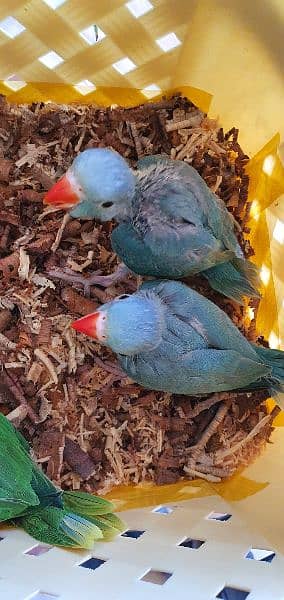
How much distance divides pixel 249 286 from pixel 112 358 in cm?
29

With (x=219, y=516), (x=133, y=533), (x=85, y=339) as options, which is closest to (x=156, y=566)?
(x=133, y=533)

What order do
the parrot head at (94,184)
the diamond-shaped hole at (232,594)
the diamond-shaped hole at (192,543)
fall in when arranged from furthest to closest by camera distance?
1. the parrot head at (94,184)
2. the diamond-shaped hole at (192,543)
3. the diamond-shaped hole at (232,594)

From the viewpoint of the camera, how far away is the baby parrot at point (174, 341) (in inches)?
39.8

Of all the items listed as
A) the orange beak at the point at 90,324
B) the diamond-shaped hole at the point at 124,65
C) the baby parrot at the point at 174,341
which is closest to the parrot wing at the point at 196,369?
the baby parrot at the point at 174,341

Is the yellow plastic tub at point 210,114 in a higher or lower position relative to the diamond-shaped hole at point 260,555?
higher

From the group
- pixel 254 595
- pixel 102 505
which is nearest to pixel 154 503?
pixel 102 505

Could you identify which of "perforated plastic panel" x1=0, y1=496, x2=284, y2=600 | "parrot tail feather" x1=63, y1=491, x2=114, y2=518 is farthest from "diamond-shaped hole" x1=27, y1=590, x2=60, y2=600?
"parrot tail feather" x1=63, y1=491, x2=114, y2=518

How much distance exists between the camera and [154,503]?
1136 millimetres

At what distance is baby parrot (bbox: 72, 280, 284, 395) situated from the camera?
1.01 metres

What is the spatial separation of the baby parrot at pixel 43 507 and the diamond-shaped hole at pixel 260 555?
0.65 ft

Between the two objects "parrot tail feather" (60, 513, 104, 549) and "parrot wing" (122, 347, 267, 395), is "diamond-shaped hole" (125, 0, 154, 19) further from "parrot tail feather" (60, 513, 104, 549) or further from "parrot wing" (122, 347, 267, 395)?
"parrot tail feather" (60, 513, 104, 549)

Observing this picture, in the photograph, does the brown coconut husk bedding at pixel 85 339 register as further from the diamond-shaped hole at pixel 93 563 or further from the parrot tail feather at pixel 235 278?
the diamond-shaped hole at pixel 93 563

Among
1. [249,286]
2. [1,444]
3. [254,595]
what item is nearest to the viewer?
[254,595]

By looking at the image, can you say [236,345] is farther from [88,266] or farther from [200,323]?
Answer: [88,266]
